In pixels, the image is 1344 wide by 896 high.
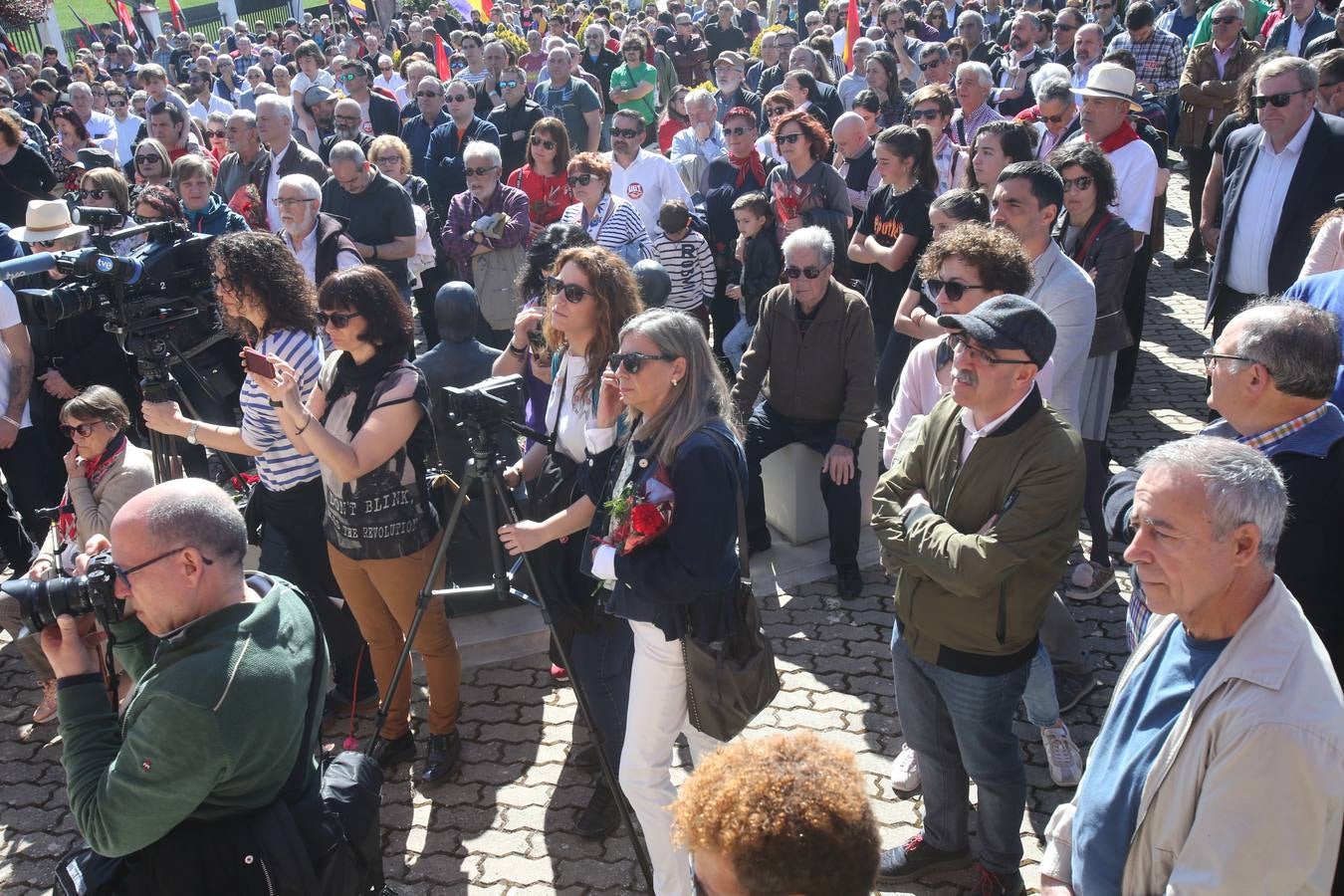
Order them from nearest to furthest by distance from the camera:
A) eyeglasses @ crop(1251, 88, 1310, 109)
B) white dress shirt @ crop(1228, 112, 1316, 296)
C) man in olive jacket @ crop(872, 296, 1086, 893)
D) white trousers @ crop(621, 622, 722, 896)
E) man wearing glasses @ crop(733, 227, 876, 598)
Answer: man in olive jacket @ crop(872, 296, 1086, 893) < white trousers @ crop(621, 622, 722, 896) < man wearing glasses @ crop(733, 227, 876, 598) < eyeglasses @ crop(1251, 88, 1310, 109) < white dress shirt @ crop(1228, 112, 1316, 296)

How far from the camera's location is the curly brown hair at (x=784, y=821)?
167 centimetres

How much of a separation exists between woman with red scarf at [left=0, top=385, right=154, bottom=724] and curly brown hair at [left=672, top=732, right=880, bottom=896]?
3.39m

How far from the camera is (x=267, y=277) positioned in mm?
4320

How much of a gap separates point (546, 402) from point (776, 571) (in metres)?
1.74

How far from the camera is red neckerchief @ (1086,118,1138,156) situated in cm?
625

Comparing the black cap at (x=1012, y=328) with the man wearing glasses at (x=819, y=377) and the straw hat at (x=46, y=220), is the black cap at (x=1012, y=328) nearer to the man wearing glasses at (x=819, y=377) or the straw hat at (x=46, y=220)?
the man wearing glasses at (x=819, y=377)

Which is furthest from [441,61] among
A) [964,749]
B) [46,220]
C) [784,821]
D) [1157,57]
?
[784,821]

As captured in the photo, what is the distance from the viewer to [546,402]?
4625mm

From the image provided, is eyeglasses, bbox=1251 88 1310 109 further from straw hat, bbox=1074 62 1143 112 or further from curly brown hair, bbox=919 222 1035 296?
curly brown hair, bbox=919 222 1035 296

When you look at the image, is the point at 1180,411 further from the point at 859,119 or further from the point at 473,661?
the point at 473,661

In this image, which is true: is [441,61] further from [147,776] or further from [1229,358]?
[147,776]

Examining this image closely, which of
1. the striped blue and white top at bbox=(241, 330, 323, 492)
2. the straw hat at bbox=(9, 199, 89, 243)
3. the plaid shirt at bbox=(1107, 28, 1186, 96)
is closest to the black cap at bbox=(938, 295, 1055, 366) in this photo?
the striped blue and white top at bbox=(241, 330, 323, 492)

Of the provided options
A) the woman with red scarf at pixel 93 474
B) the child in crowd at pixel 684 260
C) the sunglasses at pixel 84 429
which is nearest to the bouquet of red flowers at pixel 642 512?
the woman with red scarf at pixel 93 474

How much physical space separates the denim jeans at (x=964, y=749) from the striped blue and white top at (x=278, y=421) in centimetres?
248
